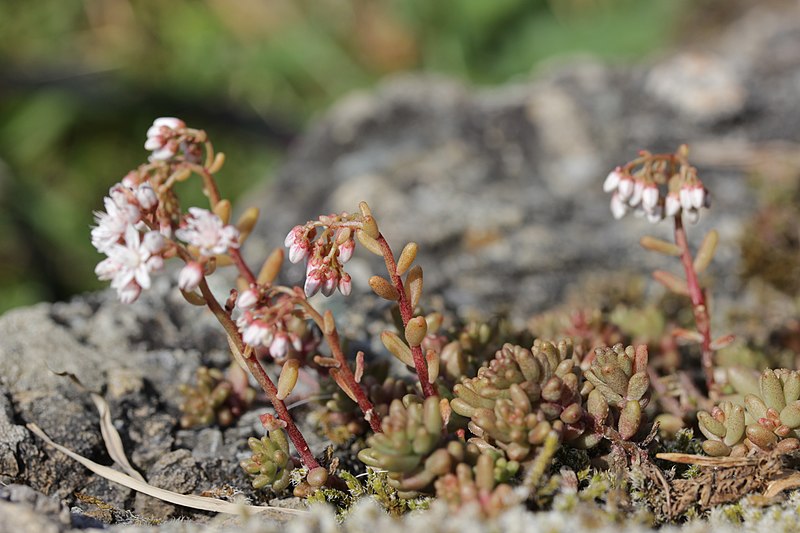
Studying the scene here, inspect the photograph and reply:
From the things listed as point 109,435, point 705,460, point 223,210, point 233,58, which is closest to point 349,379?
point 223,210

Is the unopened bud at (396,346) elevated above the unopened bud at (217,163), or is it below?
below

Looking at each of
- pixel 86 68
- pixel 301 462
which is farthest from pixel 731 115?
pixel 86 68

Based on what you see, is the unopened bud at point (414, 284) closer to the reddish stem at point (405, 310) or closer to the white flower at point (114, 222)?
the reddish stem at point (405, 310)

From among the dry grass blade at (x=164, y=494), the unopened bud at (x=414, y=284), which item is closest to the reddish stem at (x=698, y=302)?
the unopened bud at (x=414, y=284)

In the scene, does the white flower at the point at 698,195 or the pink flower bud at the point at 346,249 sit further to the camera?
the white flower at the point at 698,195

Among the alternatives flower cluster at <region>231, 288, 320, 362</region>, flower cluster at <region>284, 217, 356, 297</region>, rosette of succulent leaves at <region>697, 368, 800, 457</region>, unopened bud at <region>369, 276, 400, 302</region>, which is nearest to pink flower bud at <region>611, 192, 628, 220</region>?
rosette of succulent leaves at <region>697, 368, 800, 457</region>

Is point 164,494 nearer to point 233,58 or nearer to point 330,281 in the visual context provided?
point 330,281
